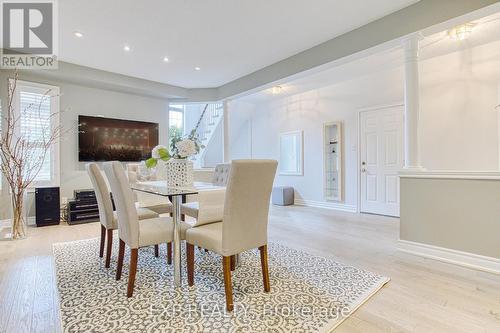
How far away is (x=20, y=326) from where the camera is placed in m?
1.60

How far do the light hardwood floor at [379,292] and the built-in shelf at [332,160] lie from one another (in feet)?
5.97

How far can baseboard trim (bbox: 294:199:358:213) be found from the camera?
5374mm

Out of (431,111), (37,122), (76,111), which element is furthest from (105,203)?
(431,111)

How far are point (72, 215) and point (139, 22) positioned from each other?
10.7 ft

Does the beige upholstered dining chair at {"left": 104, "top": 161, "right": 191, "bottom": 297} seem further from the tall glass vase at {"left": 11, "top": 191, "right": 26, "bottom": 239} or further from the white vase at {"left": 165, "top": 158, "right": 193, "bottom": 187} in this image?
the tall glass vase at {"left": 11, "top": 191, "right": 26, "bottom": 239}

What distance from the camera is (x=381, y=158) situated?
4.95 meters

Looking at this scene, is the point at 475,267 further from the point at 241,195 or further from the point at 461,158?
the point at 241,195

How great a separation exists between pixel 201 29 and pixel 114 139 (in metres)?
2.99

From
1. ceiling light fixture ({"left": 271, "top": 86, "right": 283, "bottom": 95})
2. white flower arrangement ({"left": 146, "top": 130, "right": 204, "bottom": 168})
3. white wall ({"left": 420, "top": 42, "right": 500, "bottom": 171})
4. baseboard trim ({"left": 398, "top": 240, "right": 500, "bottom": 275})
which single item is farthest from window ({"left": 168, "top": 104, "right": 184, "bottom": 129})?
baseboard trim ({"left": 398, "top": 240, "right": 500, "bottom": 275})

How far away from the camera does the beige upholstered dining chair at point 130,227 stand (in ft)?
6.38

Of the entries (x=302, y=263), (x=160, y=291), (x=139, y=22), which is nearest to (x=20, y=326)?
(x=160, y=291)

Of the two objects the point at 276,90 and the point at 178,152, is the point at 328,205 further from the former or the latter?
the point at 178,152

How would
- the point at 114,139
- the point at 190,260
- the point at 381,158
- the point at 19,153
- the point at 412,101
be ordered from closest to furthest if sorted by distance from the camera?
the point at 190,260 < the point at 412,101 < the point at 19,153 < the point at 381,158 < the point at 114,139

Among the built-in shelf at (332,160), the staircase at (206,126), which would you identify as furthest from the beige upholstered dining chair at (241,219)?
A: the staircase at (206,126)
